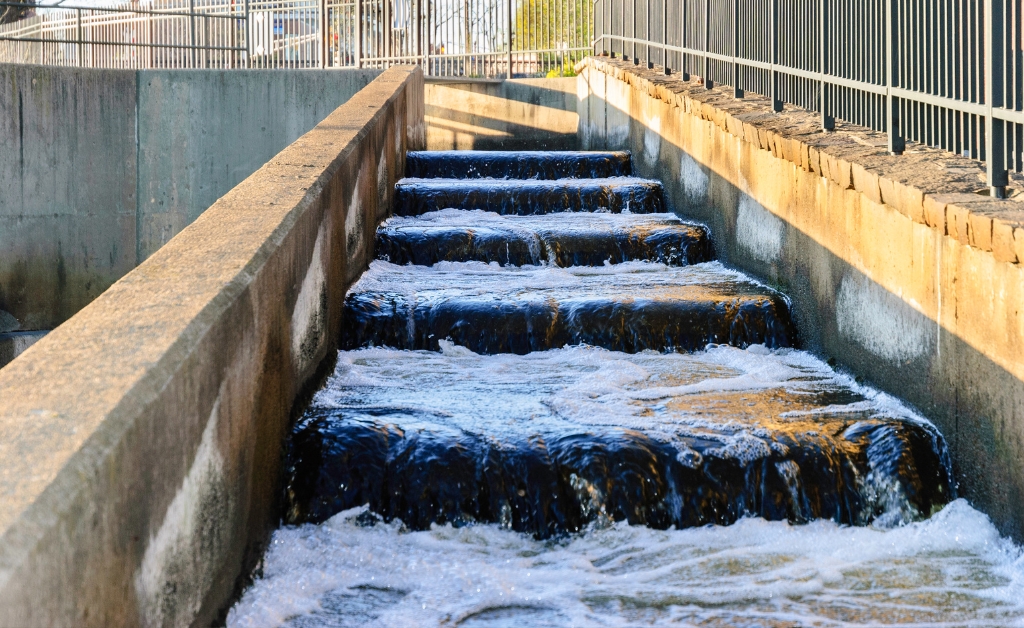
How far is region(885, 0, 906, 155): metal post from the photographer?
5266 millimetres

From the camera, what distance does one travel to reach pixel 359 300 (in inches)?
240

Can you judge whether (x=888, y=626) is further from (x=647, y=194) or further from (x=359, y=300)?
(x=647, y=194)

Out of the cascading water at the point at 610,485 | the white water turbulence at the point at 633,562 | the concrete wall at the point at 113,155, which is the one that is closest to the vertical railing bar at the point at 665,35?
the concrete wall at the point at 113,155

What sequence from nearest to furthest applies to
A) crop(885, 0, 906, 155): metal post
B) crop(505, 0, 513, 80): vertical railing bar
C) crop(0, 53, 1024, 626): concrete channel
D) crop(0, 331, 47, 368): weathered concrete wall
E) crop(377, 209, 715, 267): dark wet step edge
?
crop(0, 53, 1024, 626): concrete channel → crop(885, 0, 906, 155): metal post → crop(377, 209, 715, 267): dark wet step edge → crop(0, 331, 47, 368): weathered concrete wall → crop(505, 0, 513, 80): vertical railing bar

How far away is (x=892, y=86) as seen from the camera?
5.32 meters

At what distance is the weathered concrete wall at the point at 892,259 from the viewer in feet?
13.0

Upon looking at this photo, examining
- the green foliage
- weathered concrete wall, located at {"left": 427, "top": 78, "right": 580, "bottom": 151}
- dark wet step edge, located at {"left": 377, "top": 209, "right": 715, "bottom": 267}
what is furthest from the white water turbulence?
the green foliage

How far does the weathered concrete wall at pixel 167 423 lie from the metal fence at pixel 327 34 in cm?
1213

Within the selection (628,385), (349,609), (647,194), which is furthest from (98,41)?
(349,609)

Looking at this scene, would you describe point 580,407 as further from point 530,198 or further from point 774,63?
point 530,198

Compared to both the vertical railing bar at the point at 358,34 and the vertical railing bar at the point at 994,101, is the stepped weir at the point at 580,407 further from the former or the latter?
the vertical railing bar at the point at 358,34

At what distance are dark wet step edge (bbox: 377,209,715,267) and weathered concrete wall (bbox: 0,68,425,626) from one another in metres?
2.42

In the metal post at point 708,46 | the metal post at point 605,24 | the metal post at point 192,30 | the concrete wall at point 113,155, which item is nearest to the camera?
the metal post at point 708,46

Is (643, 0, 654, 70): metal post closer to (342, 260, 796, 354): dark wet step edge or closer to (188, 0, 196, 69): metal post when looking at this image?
(342, 260, 796, 354): dark wet step edge
